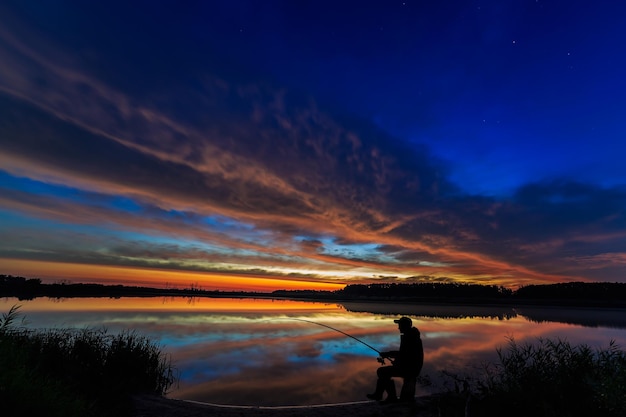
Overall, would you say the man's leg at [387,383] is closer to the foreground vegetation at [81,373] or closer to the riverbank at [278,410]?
the riverbank at [278,410]

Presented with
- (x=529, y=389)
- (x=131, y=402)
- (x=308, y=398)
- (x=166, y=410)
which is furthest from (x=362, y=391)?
(x=131, y=402)

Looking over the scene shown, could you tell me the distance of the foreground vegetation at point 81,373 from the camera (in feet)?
21.4

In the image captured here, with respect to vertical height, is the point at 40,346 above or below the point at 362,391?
above

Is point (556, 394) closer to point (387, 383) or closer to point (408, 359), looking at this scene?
point (408, 359)

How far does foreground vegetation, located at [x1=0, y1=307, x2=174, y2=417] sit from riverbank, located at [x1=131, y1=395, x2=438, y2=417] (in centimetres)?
75

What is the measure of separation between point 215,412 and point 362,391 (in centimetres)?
665

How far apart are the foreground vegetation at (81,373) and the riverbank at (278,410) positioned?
29.4 inches

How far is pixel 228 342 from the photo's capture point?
25891mm

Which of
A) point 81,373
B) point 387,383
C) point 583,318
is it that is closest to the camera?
point 387,383

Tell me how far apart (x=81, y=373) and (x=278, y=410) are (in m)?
7.57

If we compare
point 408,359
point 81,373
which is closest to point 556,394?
point 408,359

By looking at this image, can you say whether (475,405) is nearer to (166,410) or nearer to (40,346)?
(166,410)

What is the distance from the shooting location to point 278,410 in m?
11.5

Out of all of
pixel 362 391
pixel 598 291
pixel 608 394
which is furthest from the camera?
pixel 598 291
